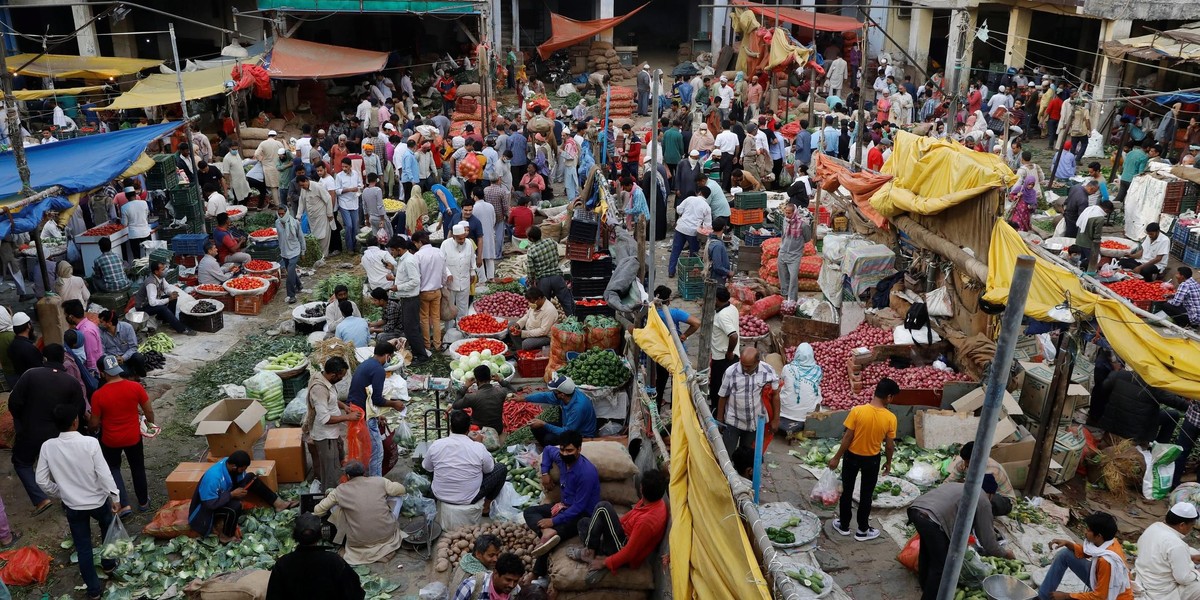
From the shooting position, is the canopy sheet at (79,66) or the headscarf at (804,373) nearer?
the headscarf at (804,373)

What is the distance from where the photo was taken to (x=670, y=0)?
35250mm

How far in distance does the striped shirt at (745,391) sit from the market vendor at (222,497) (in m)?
3.92

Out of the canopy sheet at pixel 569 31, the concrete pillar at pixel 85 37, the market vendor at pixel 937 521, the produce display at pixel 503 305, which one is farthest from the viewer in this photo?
the canopy sheet at pixel 569 31

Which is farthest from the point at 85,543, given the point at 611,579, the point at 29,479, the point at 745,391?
the point at 745,391

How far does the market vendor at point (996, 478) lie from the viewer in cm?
702

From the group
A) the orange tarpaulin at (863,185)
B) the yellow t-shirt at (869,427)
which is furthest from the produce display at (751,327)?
the yellow t-shirt at (869,427)

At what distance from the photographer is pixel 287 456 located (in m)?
8.30

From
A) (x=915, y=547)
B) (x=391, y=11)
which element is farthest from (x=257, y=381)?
(x=391, y=11)

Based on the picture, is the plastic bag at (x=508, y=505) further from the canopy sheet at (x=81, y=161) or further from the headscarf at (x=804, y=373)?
the canopy sheet at (x=81, y=161)

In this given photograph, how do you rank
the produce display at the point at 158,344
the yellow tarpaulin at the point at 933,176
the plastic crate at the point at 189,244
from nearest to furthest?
the yellow tarpaulin at the point at 933,176
the produce display at the point at 158,344
the plastic crate at the point at 189,244

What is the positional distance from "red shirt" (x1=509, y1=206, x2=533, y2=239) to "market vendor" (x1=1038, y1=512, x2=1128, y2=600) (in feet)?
32.2

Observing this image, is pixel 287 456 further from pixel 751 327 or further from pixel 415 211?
pixel 415 211

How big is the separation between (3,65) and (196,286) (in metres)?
3.57

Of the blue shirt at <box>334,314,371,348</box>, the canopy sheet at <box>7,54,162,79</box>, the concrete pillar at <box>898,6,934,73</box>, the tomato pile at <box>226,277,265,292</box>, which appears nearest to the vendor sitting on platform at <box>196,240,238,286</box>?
the tomato pile at <box>226,277,265,292</box>
